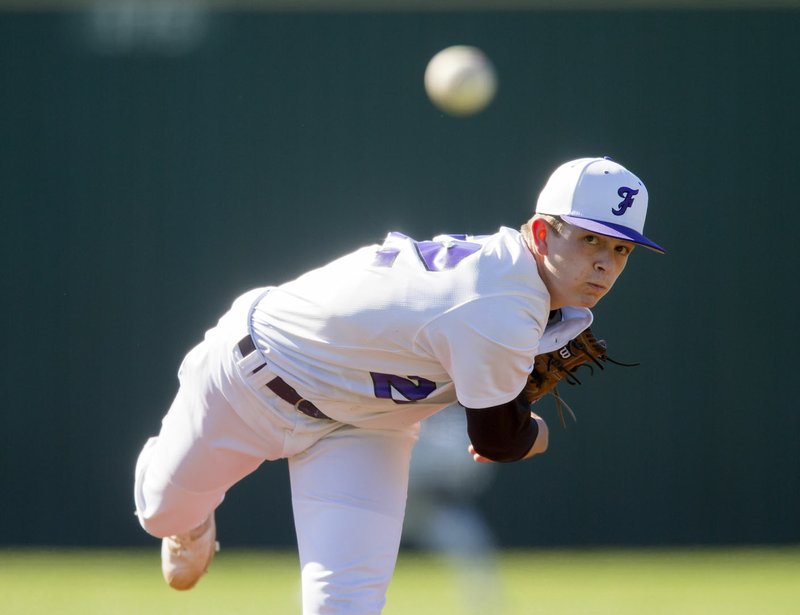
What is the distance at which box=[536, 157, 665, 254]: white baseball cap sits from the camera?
3178mm

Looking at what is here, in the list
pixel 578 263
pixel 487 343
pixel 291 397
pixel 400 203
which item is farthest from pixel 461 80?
pixel 487 343

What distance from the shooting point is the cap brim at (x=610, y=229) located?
3.14 metres

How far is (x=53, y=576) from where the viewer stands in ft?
18.6

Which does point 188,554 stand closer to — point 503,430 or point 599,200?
point 503,430

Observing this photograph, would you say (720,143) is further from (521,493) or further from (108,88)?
(108,88)

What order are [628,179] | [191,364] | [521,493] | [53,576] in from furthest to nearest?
[521,493] < [53,576] < [191,364] < [628,179]

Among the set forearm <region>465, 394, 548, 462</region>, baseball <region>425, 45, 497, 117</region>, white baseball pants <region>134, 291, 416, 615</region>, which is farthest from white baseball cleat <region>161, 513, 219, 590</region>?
baseball <region>425, 45, 497, 117</region>

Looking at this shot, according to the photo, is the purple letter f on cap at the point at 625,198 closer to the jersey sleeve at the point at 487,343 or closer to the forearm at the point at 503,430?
the jersey sleeve at the point at 487,343

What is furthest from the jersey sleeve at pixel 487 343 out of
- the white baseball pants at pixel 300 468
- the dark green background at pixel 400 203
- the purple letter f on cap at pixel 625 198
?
the dark green background at pixel 400 203

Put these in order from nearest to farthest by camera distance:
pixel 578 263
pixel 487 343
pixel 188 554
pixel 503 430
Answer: pixel 487 343 → pixel 578 263 → pixel 503 430 → pixel 188 554

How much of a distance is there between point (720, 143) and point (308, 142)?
7.34 ft

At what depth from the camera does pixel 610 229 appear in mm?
3158

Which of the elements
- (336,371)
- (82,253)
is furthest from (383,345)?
(82,253)

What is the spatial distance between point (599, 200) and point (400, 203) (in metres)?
3.43
